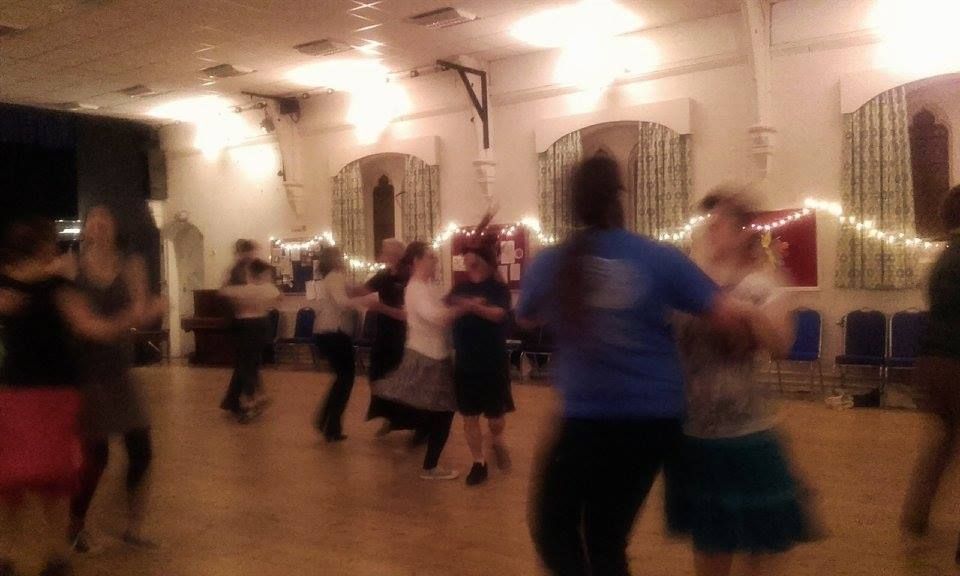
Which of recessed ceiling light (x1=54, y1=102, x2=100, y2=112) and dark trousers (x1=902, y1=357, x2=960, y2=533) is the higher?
recessed ceiling light (x1=54, y1=102, x2=100, y2=112)

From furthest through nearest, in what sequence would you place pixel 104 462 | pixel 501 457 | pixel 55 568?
pixel 501 457 → pixel 104 462 → pixel 55 568

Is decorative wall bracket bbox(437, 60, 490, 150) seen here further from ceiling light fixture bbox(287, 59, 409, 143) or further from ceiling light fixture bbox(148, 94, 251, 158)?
ceiling light fixture bbox(148, 94, 251, 158)

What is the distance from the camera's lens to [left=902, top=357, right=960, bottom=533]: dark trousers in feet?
11.3

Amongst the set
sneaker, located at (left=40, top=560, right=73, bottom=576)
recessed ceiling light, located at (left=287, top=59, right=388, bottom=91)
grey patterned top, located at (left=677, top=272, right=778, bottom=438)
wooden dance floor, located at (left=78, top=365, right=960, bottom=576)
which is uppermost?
recessed ceiling light, located at (left=287, top=59, right=388, bottom=91)

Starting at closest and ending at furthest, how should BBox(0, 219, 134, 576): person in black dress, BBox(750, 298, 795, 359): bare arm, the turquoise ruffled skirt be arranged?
1. BBox(750, 298, 795, 359): bare arm
2. the turquoise ruffled skirt
3. BBox(0, 219, 134, 576): person in black dress

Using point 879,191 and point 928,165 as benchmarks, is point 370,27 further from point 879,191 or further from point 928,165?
point 928,165

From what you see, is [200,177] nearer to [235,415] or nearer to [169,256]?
[169,256]

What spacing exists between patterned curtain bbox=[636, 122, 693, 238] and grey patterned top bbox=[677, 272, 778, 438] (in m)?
6.80

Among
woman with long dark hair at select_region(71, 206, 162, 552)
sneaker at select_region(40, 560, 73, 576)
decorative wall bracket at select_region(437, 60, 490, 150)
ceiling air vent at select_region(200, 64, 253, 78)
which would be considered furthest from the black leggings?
ceiling air vent at select_region(200, 64, 253, 78)

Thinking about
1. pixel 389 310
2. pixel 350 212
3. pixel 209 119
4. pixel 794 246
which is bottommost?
pixel 389 310

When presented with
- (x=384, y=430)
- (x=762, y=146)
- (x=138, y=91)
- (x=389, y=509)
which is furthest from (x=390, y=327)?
(x=138, y=91)

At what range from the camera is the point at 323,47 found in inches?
376

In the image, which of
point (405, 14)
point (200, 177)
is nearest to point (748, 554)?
point (405, 14)

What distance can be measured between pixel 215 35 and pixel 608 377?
836 cm
